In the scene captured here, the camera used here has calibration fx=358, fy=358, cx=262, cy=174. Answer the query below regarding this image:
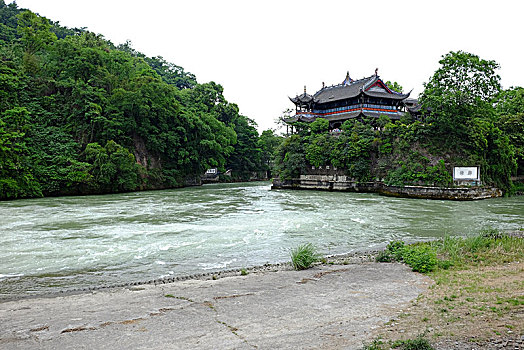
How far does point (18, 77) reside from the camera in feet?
105

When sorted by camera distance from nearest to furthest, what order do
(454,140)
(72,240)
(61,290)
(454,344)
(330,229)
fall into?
(454,344)
(61,290)
(72,240)
(330,229)
(454,140)

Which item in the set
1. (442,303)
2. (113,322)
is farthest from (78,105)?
(442,303)

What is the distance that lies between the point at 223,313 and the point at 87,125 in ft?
111

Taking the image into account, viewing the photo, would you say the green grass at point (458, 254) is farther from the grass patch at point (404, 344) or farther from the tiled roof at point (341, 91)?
the tiled roof at point (341, 91)

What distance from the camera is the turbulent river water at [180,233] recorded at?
9.35 meters

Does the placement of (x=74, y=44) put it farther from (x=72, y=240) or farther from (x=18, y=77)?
(x=72, y=240)

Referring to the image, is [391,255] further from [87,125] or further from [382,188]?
[87,125]

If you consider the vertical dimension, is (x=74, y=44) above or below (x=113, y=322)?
above

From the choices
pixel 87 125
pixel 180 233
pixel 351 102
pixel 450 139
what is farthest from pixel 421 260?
pixel 351 102

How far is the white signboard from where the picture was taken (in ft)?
91.7

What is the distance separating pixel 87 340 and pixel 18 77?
115 feet

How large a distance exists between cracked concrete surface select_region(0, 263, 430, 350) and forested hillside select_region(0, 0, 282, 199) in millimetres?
24941

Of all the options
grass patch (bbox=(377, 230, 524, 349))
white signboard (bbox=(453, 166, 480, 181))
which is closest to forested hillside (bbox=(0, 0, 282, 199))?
white signboard (bbox=(453, 166, 480, 181))

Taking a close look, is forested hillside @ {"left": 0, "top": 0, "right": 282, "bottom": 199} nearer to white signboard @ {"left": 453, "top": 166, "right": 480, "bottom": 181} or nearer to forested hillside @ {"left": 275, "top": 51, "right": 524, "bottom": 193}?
forested hillside @ {"left": 275, "top": 51, "right": 524, "bottom": 193}
